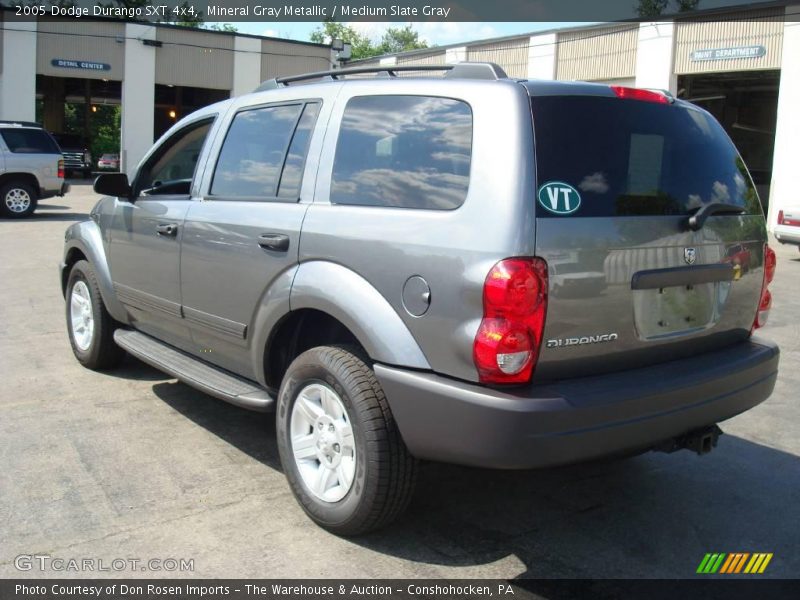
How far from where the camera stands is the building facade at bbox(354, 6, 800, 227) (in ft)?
66.0

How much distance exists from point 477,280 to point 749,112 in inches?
1072

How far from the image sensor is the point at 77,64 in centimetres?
3209

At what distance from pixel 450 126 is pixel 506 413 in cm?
117

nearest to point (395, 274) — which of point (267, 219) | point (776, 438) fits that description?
point (267, 219)

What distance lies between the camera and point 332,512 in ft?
11.2

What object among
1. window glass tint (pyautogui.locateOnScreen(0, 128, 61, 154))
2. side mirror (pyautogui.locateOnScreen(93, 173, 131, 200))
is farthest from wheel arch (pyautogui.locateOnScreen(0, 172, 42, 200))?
side mirror (pyautogui.locateOnScreen(93, 173, 131, 200))

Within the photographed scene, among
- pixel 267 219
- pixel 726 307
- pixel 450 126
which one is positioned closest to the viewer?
pixel 450 126

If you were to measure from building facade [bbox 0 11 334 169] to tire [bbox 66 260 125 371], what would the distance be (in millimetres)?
28656

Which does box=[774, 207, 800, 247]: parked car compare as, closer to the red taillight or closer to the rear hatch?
the rear hatch

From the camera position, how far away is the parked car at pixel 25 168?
16906 mm

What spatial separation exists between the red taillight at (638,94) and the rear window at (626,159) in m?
0.02

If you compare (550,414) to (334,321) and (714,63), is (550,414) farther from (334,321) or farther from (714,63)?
(714,63)

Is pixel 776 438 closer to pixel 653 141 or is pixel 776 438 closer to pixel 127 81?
pixel 653 141

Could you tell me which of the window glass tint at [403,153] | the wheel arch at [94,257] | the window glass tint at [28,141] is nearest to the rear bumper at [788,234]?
the wheel arch at [94,257]
